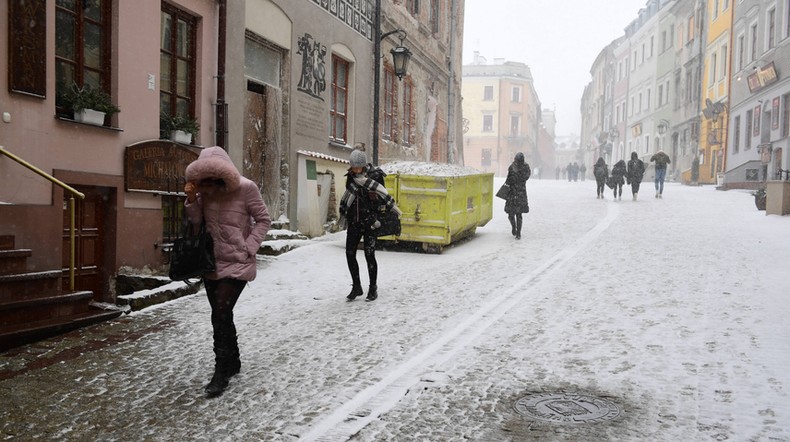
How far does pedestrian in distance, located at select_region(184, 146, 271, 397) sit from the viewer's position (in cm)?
481

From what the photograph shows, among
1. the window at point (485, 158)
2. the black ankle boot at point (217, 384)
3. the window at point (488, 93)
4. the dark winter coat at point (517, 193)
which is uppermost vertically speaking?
the window at point (488, 93)

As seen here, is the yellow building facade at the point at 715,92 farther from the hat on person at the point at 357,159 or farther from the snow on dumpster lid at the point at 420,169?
the hat on person at the point at 357,159

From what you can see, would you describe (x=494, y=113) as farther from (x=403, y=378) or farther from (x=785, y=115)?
(x=403, y=378)

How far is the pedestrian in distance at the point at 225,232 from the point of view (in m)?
4.81

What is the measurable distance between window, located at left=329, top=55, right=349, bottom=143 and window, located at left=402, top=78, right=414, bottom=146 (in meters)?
4.49

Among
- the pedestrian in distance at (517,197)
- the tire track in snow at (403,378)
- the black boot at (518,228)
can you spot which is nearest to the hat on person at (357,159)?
the tire track in snow at (403,378)

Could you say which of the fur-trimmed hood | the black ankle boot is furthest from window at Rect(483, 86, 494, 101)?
the black ankle boot

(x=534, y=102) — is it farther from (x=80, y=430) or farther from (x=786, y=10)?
(x=80, y=430)

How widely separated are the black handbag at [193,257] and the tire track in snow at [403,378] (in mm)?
1338

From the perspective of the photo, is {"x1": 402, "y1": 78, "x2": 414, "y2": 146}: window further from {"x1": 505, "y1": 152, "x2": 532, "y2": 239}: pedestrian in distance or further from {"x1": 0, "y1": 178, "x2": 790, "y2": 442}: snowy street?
{"x1": 0, "y1": 178, "x2": 790, "y2": 442}: snowy street

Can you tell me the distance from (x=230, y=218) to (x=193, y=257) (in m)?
0.37

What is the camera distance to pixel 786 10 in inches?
928

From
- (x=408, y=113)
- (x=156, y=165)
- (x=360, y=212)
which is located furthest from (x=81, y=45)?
(x=408, y=113)

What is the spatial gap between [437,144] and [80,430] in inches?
820
